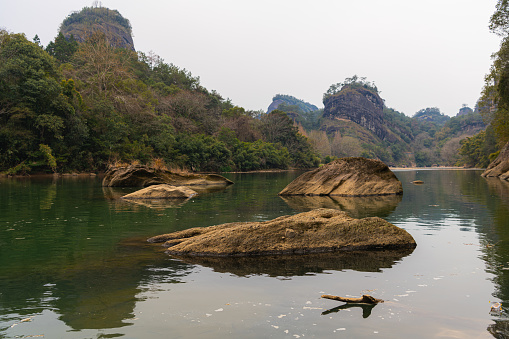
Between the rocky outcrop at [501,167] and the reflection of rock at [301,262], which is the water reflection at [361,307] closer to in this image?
the reflection of rock at [301,262]

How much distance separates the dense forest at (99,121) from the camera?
4081cm

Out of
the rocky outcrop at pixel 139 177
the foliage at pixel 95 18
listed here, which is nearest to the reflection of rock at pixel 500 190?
the rocky outcrop at pixel 139 177

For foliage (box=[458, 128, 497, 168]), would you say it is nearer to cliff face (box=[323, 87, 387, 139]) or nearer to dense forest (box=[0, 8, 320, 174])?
dense forest (box=[0, 8, 320, 174])

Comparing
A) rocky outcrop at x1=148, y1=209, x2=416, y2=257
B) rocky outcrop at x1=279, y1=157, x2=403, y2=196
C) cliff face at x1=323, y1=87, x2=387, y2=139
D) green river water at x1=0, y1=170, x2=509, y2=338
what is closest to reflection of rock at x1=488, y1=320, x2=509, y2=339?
green river water at x1=0, y1=170, x2=509, y2=338

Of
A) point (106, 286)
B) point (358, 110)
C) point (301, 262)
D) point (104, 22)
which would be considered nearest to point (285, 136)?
point (301, 262)

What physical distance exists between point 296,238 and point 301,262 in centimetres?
95

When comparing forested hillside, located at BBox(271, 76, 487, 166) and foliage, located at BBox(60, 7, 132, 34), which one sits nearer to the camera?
foliage, located at BBox(60, 7, 132, 34)

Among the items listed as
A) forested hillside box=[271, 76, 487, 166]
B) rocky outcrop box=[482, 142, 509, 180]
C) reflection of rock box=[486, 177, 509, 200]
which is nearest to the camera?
reflection of rock box=[486, 177, 509, 200]

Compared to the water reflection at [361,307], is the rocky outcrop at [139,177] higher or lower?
higher

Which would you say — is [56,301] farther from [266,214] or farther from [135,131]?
[135,131]

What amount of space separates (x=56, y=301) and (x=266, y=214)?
31.7ft

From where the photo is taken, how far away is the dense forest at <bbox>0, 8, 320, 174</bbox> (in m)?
40.8

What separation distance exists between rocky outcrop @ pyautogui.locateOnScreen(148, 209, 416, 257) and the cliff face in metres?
167

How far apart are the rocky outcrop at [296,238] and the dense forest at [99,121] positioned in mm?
37640
